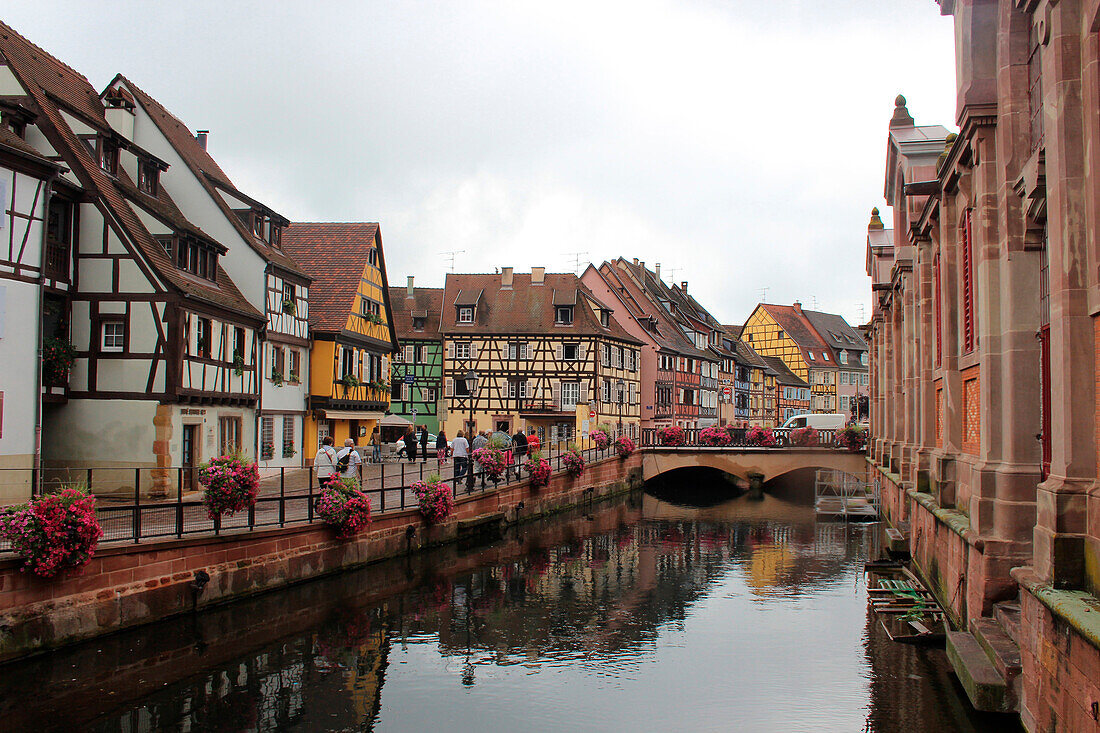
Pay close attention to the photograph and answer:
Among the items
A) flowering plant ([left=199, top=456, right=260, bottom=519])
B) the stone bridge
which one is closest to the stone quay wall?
flowering plant ([left=199, top=456, right=260, bottom=519])

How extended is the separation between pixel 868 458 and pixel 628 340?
720 inches

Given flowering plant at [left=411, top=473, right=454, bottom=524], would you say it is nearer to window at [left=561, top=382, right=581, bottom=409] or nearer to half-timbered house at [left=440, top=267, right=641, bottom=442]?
half-timbered house at [left=440, top=267, right=641, bottom=442]

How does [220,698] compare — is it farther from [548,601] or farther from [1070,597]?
[1070,597]

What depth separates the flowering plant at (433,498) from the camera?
2309 cm

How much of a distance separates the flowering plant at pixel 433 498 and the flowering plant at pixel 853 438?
25.3 meters

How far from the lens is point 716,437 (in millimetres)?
45094

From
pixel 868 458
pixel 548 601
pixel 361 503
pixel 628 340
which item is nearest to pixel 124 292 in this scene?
pixel 361 503

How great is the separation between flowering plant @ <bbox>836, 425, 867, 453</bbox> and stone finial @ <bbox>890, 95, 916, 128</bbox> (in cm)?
1931

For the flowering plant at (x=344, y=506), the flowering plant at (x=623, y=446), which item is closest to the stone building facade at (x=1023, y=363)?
the flowering plant at (x=344, y=506)

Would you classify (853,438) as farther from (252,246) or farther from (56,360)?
(56,360)

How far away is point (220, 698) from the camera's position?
1212 cm

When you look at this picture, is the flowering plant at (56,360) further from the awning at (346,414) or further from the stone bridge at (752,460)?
the stone bridge at (752,460)

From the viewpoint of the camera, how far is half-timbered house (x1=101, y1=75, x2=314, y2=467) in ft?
91.0

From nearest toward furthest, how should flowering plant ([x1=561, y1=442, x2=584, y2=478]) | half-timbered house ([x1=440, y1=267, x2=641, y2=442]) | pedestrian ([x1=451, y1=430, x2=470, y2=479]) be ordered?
pedestrian ([x1=451, y1=430, x2=470, y2=479]) < flowering plant ([x1=561, y1=442, x2=584, y2=478]) < half-timbered house ([x1=440, y1=267, x2=641, y2=442])
